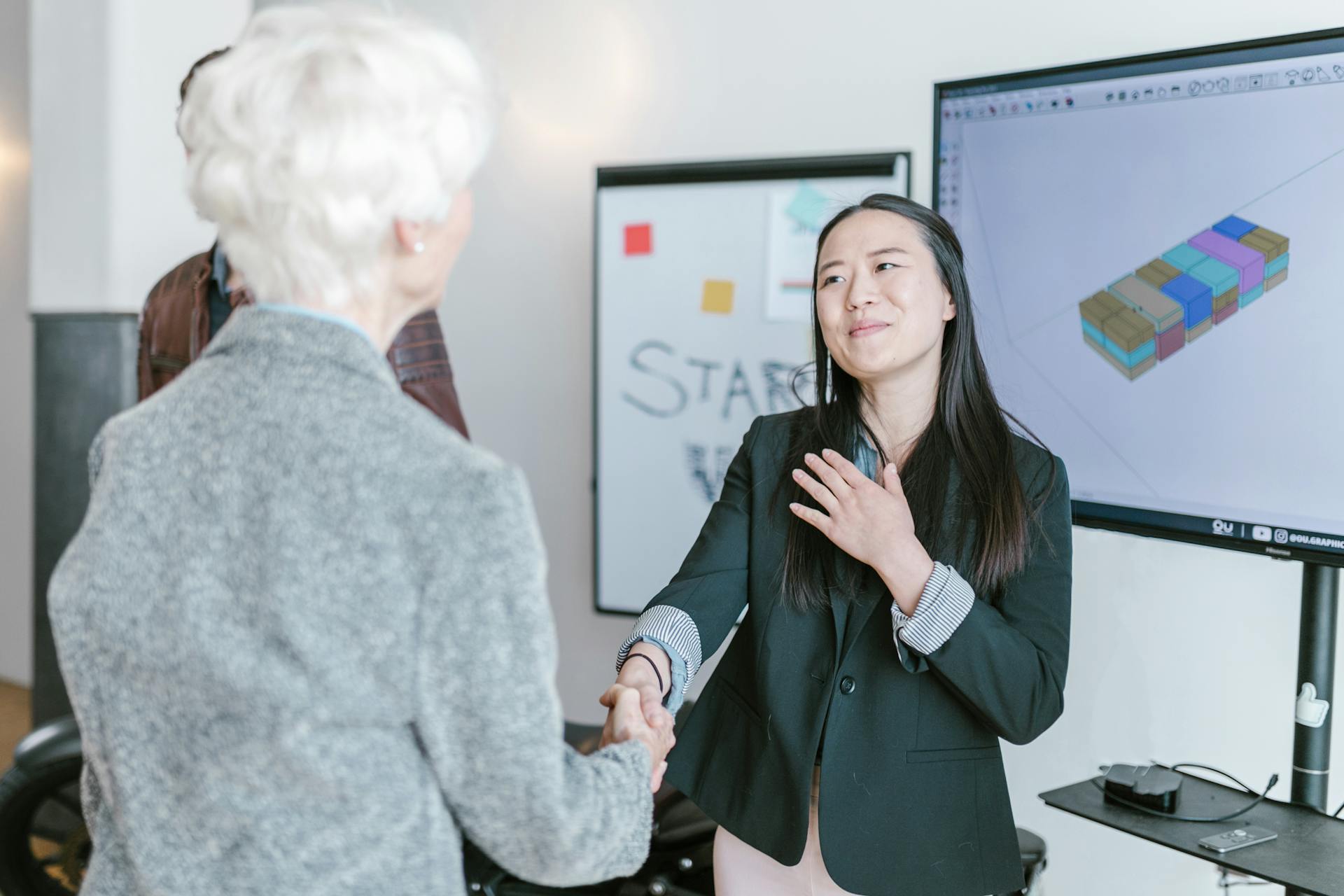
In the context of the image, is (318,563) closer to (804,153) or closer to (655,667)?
(655,667)

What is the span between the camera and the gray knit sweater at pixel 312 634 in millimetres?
877

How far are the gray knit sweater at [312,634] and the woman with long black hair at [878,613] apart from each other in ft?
1.75

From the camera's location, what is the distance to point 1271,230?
172cm

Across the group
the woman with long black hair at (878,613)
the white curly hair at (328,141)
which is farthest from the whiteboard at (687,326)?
the white curly hair at (328,141)

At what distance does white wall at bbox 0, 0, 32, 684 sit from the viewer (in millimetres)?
4516

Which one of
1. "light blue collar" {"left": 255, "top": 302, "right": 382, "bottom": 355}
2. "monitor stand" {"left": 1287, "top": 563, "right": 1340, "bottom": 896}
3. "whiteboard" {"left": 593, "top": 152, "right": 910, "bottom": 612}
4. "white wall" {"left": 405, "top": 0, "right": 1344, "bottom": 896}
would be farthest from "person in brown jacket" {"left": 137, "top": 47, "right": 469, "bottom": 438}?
"monitor stand" {"left": 1287, "top": 563, "right": 1340, "bottom": 896}

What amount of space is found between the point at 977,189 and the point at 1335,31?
0.62 m

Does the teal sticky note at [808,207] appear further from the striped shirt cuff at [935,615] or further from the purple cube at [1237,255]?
the striped shirt cuff at [935,615]

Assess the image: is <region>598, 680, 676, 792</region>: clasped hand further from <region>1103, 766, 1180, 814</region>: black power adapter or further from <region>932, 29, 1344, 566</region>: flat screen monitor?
<region>932, 29, 1344, 566</region>: flat screen monitor

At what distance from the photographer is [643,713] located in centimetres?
140

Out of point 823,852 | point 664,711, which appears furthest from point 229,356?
point 823,852

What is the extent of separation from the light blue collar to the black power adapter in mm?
1305

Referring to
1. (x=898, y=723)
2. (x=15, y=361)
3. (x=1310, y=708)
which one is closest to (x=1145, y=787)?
(x=1310, y=708)

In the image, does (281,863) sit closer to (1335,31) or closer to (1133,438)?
(1133,438)
